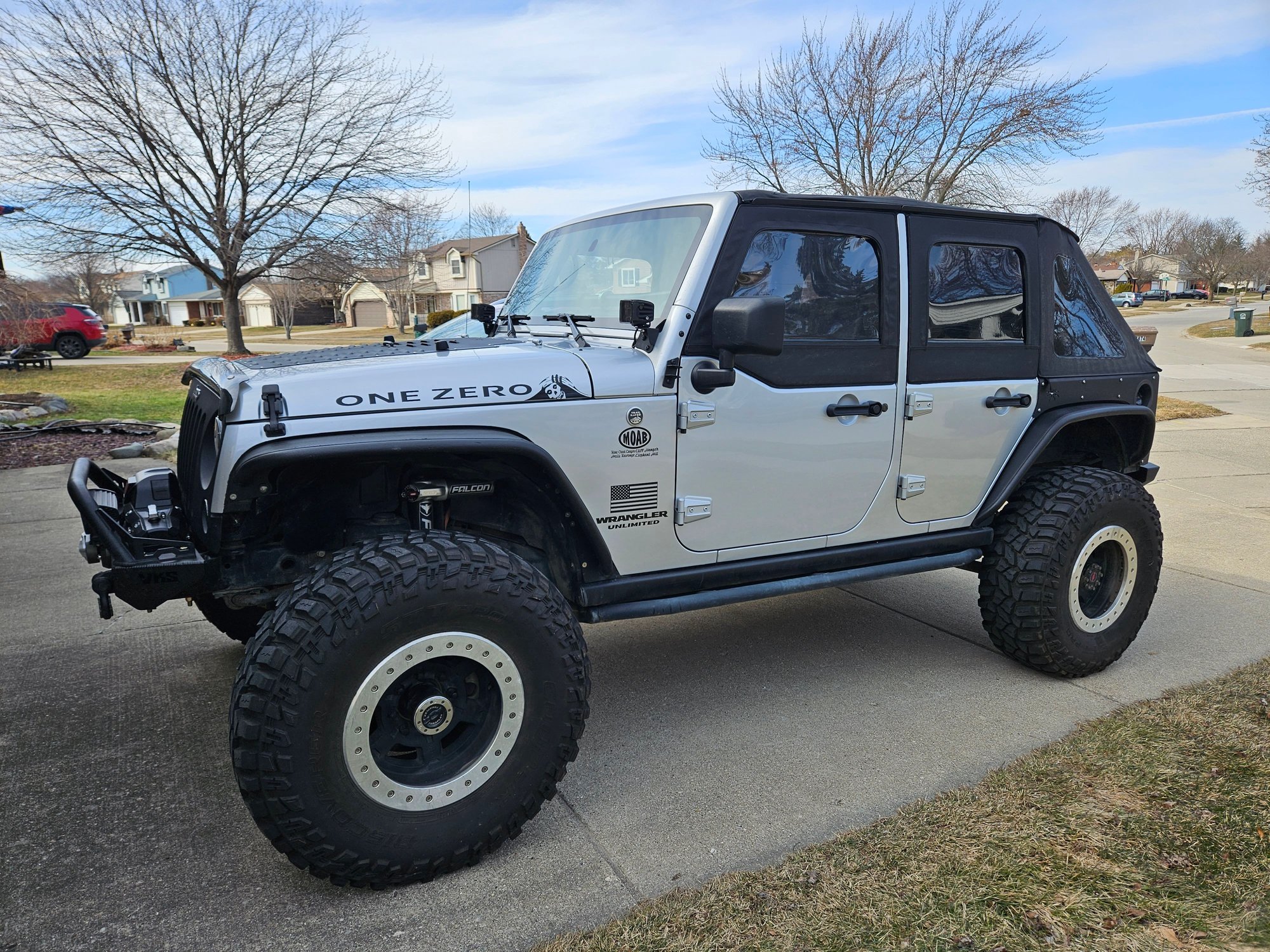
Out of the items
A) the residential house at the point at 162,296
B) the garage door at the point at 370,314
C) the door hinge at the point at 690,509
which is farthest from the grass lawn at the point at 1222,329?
the residential house at the point at 162,296

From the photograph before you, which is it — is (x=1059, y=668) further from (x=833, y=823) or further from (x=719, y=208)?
(x=719, y=208)

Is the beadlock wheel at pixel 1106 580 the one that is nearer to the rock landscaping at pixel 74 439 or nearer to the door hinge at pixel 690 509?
the door hinge at pixel 690 509

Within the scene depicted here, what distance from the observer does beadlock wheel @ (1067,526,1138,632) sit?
4035 millimetres

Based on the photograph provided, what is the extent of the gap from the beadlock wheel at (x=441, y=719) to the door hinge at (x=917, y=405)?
190cm

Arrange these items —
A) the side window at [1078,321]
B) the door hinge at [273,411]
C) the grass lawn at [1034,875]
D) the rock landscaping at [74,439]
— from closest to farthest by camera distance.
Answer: the grass lawn at [1034,875], the door hinge at [273,411], the side window at [1078,321], the rock landscaping at [74,439]

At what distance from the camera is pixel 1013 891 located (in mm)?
2549

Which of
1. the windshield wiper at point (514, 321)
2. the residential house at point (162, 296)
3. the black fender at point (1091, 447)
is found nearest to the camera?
the windshield wiper at point (514, 321)

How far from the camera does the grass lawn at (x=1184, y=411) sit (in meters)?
12.3

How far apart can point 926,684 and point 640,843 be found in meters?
1.77

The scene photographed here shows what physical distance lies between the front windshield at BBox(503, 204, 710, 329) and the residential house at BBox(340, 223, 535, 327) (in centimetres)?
3707

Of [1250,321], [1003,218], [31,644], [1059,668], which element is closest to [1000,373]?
[1003,218]

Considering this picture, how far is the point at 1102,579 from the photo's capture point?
422cm

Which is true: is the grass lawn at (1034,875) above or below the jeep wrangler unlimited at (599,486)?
below

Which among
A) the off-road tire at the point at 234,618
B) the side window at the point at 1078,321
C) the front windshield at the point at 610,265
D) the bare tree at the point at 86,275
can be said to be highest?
the bare tree at the point at 86,275
